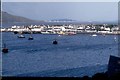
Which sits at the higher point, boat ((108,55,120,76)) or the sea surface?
boat ((108,55,120,76))

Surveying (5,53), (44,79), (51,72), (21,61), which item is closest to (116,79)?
(44,79)

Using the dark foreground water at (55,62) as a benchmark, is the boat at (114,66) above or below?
above

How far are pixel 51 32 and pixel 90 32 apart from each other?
28.1 ft

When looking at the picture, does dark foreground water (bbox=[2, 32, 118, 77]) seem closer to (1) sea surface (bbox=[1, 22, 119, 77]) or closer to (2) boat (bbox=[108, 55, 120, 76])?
(1) sea surface (bbox=[1, 22, 119, 77])

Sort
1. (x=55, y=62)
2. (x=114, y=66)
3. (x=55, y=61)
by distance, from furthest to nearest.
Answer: (x=55, y=61)
(x=55, y=62)
(x=114, y=66)

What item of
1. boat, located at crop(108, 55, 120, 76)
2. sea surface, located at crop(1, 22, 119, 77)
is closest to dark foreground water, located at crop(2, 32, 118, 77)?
sea surface, located at crop(1, 22, 119, 77)

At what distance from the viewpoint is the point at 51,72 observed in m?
23.6

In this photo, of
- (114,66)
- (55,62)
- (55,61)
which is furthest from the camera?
(55,61)

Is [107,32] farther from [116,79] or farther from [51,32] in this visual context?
[116,79]

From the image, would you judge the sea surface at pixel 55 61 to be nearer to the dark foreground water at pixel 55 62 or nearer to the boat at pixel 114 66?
the dark foreground water at pixel 55 62

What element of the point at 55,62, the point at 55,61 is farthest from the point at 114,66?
the point at 55,61

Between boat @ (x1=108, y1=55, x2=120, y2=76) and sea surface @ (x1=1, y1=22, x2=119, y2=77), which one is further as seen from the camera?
sea surface @ (x1=1, y1=22, x2=119, y2=77)

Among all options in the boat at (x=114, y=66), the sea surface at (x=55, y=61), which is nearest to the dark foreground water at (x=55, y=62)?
the sea surface at (x=55, y=61)

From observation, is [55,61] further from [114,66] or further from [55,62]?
[114,66]
